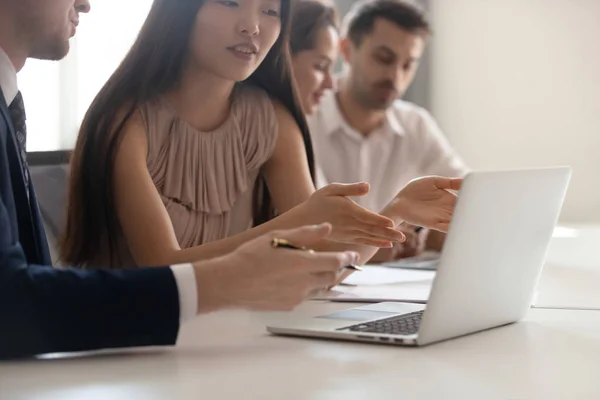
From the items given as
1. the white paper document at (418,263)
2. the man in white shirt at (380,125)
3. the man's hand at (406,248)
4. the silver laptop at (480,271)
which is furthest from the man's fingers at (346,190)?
the man in white shirt at (380,125)

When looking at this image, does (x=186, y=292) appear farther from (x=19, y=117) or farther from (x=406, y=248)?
(x=406, y=248)

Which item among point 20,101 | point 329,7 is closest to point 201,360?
point 20,101

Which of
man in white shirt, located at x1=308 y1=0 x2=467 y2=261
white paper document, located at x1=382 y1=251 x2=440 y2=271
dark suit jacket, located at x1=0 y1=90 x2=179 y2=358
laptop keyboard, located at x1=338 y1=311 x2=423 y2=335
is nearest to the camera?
dark suit jacket, located at x1=0 y1=90 x2=179 y2=358

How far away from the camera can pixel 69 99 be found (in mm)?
3561

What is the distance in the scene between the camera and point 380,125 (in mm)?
3416

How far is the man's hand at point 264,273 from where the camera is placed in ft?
3.75

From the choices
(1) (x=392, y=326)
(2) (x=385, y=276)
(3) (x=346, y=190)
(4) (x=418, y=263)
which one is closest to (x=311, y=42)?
(4) (x=418, y=263)

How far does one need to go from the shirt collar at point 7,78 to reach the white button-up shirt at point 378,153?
1.92 metres

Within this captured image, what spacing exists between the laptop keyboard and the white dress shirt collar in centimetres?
202

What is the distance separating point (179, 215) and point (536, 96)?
2.41m

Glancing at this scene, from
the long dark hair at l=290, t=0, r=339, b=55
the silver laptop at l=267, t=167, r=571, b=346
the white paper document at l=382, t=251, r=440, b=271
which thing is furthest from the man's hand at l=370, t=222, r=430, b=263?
the silver laptop at l=267, t=167, r=571, b=346

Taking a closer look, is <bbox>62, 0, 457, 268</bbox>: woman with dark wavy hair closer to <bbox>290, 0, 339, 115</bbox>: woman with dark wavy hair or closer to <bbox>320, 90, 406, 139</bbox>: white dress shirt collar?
<bbox>290, 0, 339, 115</bbox>: woman with dark wavy hair

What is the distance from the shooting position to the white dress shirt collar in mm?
3361

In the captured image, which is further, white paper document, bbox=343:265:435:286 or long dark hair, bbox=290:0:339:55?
long dark hair, bbox=290:0:339:55
